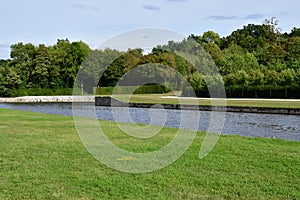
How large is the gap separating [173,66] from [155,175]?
1658 inches

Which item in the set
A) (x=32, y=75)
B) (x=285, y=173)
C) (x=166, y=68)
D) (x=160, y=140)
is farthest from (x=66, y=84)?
(x=285, y=173)

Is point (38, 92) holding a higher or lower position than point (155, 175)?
higher

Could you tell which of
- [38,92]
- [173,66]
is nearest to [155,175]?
[173,66]

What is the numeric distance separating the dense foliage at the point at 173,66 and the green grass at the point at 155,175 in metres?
31.6

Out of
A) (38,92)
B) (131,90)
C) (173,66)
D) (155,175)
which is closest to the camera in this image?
(155,175)

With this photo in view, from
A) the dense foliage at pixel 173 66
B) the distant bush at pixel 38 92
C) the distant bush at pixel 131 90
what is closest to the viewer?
the dense foliage at pixel 173 66

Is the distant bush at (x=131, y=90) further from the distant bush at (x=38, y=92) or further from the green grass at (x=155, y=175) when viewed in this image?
the green grass at (x=155, y=175)

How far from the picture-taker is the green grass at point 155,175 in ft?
16.5

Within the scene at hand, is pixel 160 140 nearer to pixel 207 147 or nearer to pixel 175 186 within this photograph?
pixel 207 147

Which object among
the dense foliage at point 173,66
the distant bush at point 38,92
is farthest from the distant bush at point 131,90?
the distant bush at point 38,92

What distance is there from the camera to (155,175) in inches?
238

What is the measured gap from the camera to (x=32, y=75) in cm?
6475

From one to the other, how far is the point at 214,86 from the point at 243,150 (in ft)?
118

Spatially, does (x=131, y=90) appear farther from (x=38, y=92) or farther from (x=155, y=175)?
(x=155, y=175)
